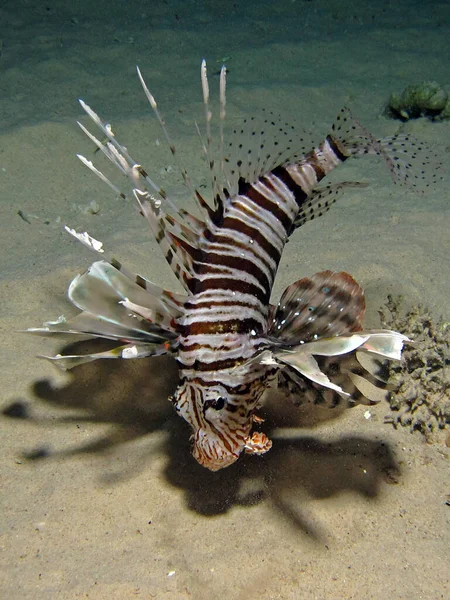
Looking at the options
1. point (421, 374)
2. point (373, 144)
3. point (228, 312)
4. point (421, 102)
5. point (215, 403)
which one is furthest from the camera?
point (421, 102)

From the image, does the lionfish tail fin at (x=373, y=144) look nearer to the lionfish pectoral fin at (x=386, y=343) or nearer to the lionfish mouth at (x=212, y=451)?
the lionfish pectoral fin at (x=386, y=343)

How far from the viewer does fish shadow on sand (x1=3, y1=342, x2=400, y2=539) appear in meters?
2.74

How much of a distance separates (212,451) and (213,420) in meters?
0.14

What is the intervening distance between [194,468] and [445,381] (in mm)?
1722

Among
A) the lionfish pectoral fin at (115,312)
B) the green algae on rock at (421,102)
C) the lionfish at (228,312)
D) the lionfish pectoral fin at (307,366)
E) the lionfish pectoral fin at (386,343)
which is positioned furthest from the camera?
the green algae on rock at (421,102)

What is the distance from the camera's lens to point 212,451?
7.69 ft

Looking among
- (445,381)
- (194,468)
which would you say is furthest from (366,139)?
(194,468)

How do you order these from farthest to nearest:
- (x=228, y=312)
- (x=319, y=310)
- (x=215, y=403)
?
1. (x=319, y=310)
2. (x=228, y=312)
3. (x=215, y=403)

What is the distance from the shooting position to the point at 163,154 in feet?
20.9

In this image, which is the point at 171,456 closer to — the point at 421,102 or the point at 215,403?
the point at 215,403

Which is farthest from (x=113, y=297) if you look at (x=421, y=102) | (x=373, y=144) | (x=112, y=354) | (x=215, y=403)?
(x=421, y=102)

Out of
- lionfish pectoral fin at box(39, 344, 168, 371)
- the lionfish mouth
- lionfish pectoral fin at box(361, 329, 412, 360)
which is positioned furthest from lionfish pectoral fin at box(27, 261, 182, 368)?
lionfish pectoral fin at box(361, 329, 412, 360)

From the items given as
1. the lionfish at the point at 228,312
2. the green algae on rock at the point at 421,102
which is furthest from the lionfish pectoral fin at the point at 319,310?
the green algae on rock at the point at 421,102

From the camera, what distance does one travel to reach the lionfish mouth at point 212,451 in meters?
2.35
